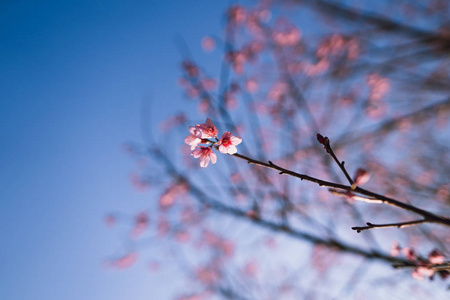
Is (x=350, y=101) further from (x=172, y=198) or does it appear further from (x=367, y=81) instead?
(x=172, y=198)

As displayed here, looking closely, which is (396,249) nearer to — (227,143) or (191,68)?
(227,143)

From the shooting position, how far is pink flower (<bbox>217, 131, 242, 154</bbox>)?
146 centimetres

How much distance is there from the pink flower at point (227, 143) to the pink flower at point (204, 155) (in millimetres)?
163

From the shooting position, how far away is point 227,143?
1.49 meters

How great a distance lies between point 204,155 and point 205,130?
20 centimetres

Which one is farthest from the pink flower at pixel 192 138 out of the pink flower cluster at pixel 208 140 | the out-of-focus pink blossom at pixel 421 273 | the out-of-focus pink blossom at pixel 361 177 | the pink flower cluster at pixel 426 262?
the out-of-focus pink blossom at pixel 421 273

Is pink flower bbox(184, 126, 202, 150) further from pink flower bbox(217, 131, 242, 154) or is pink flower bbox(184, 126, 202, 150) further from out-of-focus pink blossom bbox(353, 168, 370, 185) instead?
out-of-focus pink blossom bbox(353, 168, 370, 185)

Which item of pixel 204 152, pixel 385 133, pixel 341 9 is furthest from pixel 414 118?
pixel 204 152

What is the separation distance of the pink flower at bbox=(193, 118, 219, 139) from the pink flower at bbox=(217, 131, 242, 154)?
0.08 meters

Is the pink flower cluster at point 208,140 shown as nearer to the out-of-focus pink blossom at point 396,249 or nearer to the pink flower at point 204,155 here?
the pink flower at point 204,155

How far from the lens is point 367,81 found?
21.4 ft

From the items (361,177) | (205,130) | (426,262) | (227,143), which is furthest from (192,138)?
(426,262)

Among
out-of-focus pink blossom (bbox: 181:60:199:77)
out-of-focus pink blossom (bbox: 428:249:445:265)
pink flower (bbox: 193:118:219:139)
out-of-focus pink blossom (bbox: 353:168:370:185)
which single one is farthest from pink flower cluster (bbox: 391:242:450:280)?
out-of-focus pink blossom (bbox: 181:60:199:77)

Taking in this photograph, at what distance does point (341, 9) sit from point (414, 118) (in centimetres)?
242
